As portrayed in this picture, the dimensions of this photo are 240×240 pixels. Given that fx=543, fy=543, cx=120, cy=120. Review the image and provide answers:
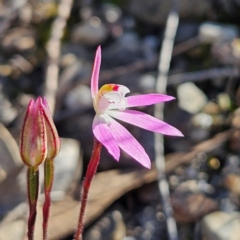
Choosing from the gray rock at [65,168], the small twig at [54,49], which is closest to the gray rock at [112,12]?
the small twig at [54,49]

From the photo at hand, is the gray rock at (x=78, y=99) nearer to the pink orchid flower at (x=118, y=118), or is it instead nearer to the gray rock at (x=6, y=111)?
the gray rock at (x=6, y=111)

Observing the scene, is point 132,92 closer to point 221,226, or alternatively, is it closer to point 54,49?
point 54,49

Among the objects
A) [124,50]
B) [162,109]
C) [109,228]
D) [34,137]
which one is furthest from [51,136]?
[124,50]

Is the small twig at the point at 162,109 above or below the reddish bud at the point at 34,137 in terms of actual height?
below

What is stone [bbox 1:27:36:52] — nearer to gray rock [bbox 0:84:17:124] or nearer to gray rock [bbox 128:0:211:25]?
gray rock [bbox 0:84:17:124]

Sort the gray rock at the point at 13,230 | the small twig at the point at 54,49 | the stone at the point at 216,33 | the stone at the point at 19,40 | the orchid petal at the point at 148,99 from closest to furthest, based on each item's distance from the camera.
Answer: the orchid petal at the point at 148,99 → the gray rock at the point at 13,230 → the small twig at the point at 54,49 → the stone at the point at 216,33 → the stone at the point at 19,40

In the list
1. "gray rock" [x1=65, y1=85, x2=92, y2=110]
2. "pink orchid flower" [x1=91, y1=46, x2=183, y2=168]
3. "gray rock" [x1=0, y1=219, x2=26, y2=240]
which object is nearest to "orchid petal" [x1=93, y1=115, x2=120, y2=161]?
"pink orchid flower" [x1=91, y1=46, x2=183, y2=168]

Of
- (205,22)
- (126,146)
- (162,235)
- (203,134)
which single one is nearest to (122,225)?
(162,235)
